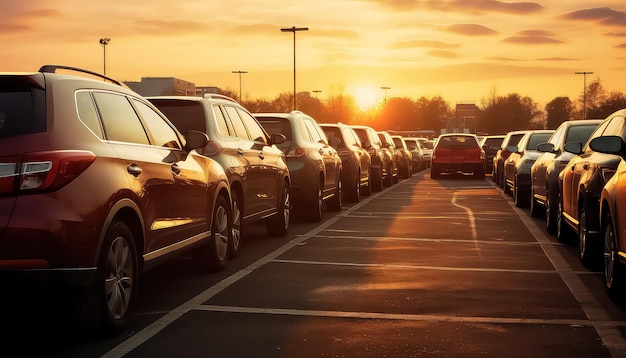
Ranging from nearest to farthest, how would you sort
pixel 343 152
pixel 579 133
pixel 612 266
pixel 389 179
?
pixel 612 266 → pixel 579 133 → pixel 343 152 → pixel 389 179

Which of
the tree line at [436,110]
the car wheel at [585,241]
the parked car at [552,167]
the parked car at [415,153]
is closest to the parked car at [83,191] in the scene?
the car wheel at [585,241]

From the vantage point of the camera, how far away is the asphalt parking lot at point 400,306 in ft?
19.6

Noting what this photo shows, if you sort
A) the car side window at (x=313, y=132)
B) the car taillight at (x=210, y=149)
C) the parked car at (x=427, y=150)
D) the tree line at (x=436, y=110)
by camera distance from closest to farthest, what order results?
the car taillight at (x=210, y=149), the car side window at (x=313, y=132), the parked car at (x=427, y=150), the tree line at (x=436, y=110)

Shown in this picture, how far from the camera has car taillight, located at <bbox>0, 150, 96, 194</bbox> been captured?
551 centimetres

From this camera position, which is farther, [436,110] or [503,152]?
[436,110]

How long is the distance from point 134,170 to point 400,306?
2320 millimetres

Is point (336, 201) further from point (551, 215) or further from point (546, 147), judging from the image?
point (551, 215)

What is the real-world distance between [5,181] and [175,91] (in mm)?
148660

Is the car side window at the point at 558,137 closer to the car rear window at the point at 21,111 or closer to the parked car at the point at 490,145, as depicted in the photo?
the car rear window at the point at 21,111

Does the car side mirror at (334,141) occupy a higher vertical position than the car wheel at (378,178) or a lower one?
higher

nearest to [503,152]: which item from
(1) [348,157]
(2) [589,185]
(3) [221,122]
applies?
(1) [348,157]

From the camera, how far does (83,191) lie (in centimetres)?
580

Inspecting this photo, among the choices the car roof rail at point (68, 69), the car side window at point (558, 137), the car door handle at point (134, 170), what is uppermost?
the car roof rail at point (68, 69)

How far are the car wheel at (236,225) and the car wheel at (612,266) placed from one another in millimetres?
3876
